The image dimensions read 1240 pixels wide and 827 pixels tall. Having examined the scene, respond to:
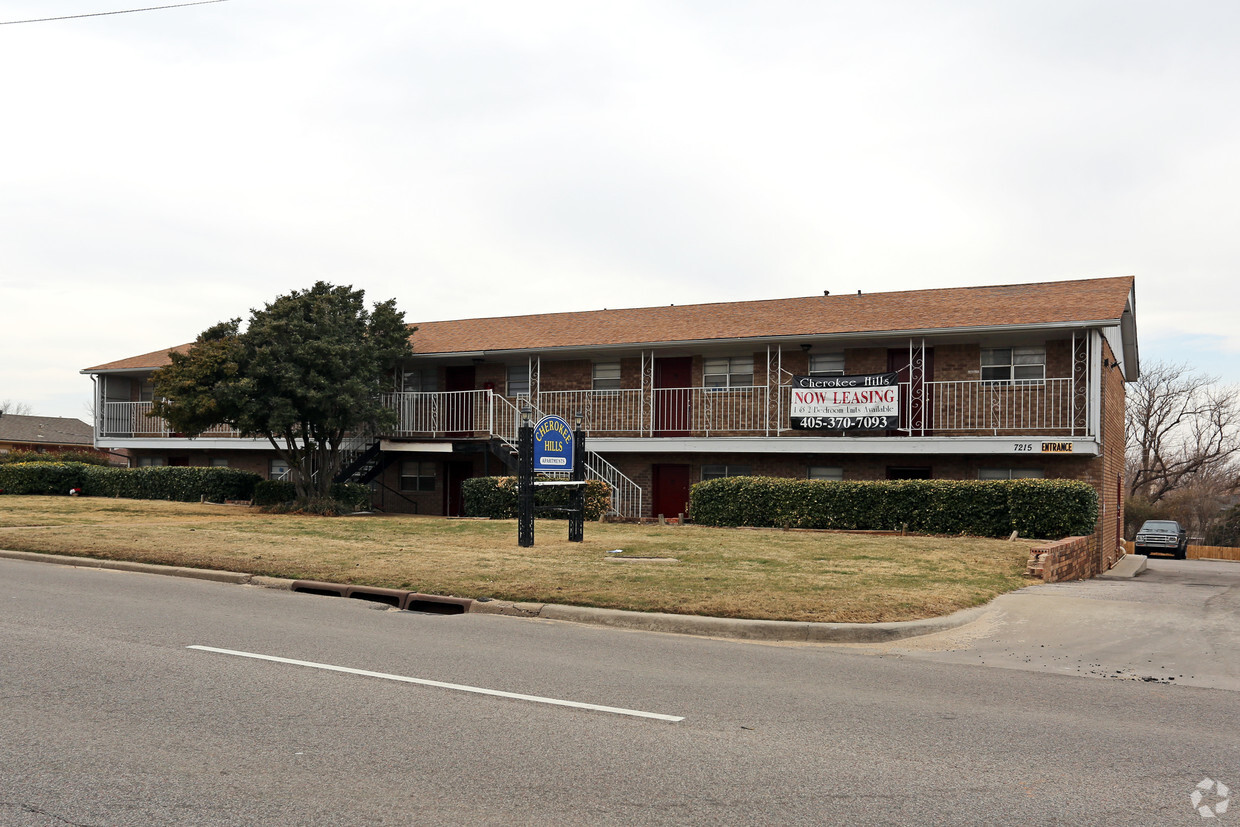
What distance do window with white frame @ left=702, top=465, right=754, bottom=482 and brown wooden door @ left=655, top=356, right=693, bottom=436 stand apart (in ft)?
3.56

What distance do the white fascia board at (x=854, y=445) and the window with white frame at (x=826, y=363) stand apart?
201 cm

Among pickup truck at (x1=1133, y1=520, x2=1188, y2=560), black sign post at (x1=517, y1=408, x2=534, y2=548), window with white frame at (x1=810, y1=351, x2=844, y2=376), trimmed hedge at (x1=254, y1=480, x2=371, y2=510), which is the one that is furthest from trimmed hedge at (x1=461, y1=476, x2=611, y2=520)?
pickup truck at (x1=1133, y1=520, x2=1188, y2=560)

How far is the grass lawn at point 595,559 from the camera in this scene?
10516mm

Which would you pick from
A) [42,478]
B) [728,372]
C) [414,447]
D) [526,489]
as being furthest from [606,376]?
[42,478]

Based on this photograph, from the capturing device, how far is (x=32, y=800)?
446 centimetres

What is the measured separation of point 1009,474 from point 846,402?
3.97 metres

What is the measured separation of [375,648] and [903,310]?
60.6 ft

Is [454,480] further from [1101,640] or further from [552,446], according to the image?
[1101,640]

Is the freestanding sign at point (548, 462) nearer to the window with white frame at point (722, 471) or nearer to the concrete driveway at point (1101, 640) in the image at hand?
the concrete driveway at point (1101, 640)

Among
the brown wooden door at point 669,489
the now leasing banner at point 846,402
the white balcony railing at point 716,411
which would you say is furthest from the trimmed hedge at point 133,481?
the now leasing banner at point 846,402

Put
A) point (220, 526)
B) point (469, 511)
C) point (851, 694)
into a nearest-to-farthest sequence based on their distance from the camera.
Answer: point (851, 694) < point (220, 526) < point (469, 511)

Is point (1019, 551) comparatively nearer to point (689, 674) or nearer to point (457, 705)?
point (689, 674)

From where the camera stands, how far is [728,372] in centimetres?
2530

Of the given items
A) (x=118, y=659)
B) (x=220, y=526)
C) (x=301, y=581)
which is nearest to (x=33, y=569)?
(x=301, y=581)
